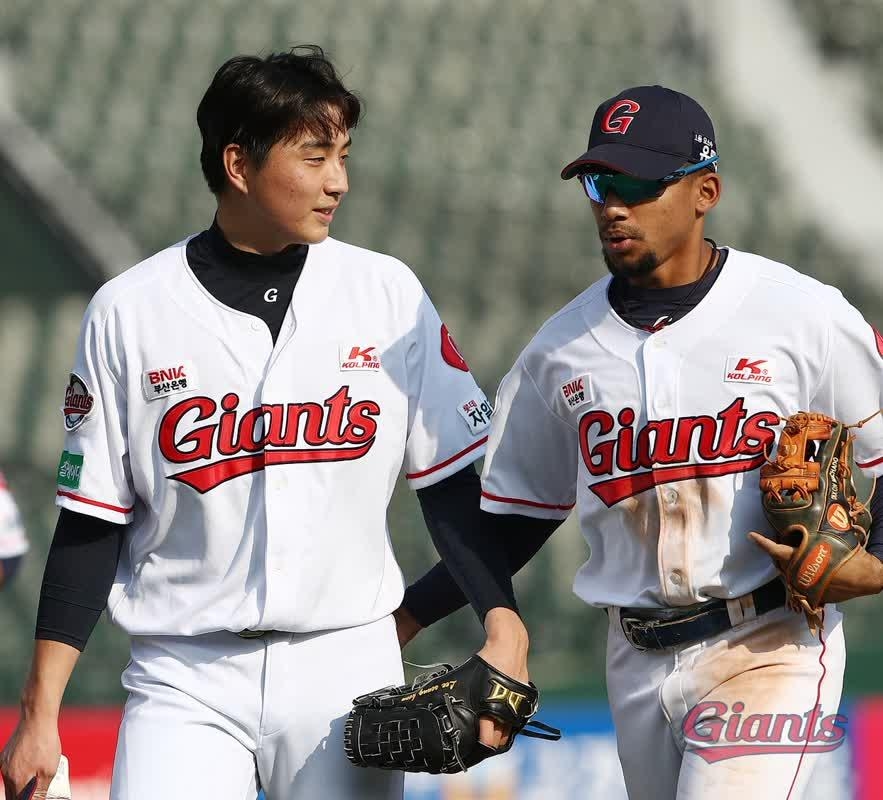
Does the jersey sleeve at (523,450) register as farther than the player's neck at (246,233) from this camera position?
Yes

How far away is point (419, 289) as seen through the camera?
3080mm

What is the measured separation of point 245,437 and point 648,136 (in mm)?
996

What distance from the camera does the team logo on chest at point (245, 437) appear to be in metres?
2.83

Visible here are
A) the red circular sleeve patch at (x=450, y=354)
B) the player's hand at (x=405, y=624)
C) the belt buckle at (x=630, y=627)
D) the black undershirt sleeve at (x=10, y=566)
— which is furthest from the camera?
the black undershirt sleeve at (x=10, y=566)

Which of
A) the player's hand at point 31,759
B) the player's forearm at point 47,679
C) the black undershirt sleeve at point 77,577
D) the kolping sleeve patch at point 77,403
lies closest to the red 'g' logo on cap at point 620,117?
the kolping sleeve patch at point 77,403

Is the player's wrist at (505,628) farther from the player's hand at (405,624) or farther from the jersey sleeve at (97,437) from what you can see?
the jersey sleeve at (97,437)

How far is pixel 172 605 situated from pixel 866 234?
9.84 m

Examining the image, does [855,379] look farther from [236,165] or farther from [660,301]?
[236,165]

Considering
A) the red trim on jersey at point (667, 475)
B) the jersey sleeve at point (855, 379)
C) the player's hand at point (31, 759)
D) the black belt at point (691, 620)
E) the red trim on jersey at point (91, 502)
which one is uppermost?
the jersey sleeve at point (855, 379)

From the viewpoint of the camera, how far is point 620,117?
2.98m

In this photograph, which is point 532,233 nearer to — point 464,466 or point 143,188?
point 143,188

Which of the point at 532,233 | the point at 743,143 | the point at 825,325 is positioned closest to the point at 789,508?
the point at 825,325

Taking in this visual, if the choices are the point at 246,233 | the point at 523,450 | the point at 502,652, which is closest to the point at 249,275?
the point at 246,233

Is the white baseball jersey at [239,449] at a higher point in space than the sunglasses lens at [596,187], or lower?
lower
